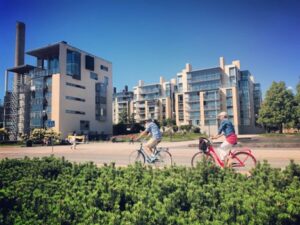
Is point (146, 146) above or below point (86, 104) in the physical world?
below

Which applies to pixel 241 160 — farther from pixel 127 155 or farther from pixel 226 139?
pixel 127 155

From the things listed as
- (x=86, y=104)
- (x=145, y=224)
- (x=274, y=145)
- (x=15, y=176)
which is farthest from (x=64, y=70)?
(x=145, y=224)

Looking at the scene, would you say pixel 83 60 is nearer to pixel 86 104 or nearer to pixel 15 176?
pixel 86 104

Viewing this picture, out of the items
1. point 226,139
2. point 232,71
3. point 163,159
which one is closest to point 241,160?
point 226,139

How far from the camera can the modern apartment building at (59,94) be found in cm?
5428

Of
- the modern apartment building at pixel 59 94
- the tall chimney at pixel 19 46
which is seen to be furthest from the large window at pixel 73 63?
the tall chimney at pixel 19 46

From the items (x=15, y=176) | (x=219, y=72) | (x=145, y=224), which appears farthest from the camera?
(x=219, y=72)

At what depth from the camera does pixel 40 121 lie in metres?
54.0

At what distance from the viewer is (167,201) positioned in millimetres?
3084

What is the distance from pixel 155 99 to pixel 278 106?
2127 inches

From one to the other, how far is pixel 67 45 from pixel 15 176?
5659 centimetres

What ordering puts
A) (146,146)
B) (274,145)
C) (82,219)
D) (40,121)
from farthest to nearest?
(40,121) → (274,145) → (146,146) → (82,219)

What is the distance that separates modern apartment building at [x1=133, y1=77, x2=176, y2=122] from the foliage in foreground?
302 feet

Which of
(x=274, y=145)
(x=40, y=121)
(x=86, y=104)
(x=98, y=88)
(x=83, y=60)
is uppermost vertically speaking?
(x=83, y=60)
